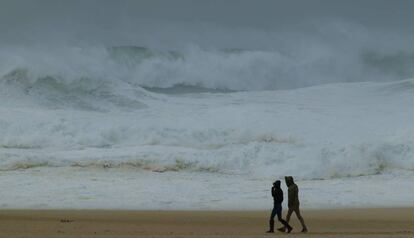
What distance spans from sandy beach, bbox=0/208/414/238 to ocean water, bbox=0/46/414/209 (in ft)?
3.81

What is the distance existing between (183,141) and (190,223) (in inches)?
344

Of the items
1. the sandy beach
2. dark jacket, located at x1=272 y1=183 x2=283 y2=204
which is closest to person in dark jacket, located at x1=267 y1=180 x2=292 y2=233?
dark jacket, located at x1=272 y1=183 x2=283 y2=204

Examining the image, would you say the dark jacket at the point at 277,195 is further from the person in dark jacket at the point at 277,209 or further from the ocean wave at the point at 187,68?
the ocean wave at the point at 187,68

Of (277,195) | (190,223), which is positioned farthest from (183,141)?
(277,195)

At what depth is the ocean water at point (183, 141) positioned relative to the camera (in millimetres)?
17625

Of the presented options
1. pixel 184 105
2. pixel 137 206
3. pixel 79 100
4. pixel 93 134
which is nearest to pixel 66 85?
pixel 79 100

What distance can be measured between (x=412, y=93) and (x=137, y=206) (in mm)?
15850

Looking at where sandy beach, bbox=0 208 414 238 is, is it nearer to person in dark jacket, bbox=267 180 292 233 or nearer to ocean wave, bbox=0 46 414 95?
person in dark jacket, bbox=267 180 292 233

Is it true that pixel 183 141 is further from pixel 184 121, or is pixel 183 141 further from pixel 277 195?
pixel 277 195

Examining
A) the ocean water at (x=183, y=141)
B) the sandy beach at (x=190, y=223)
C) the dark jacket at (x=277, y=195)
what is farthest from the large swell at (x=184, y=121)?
the dark jacket at (x=277, y=195)

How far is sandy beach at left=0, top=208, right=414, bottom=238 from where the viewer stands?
12367mm

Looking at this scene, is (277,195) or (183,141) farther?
(183,141)

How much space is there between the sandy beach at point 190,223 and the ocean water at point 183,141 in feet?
3.81

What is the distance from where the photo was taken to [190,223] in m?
13.9
